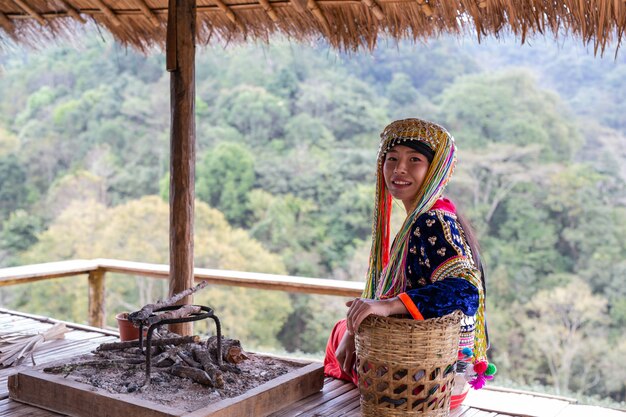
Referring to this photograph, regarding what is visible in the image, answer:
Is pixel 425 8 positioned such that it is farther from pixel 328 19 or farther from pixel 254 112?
pixel 254 112

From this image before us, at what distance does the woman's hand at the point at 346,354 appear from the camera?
304 centimetres

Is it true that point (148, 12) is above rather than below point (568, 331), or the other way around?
above

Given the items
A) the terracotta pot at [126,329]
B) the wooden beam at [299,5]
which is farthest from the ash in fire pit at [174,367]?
the wooden beam at [299,5]

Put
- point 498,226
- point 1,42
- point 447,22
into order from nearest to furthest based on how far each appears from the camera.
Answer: point 447,22 → point 1,42 → point 498,226

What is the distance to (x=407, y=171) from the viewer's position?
261 cm

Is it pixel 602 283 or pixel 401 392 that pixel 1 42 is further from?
pixel 602 283

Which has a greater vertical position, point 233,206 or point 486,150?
point 486,150

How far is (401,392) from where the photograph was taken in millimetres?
2297

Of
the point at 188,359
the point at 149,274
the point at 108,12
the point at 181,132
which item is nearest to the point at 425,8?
the point at 181,132

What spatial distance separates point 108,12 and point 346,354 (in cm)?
273

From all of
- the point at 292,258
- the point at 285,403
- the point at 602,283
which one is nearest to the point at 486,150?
the point at 602,283

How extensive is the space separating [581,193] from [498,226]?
1639 mm

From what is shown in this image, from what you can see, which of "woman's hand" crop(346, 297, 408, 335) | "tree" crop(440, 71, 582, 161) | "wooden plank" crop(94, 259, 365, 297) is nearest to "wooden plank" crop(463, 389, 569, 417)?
"woman's hand" crop(346, 297, 408, 335)

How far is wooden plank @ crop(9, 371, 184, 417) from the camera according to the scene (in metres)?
2.49
